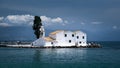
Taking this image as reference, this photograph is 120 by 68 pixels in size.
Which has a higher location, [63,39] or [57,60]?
[63,39]

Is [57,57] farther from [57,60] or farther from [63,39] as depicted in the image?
[63,39]

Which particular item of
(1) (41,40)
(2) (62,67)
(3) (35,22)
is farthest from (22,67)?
(3) (35,22)

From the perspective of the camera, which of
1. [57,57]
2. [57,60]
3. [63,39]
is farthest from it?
[63,39]

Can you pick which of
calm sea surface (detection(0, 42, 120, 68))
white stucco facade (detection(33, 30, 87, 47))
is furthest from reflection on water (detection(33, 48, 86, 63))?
white stucco facade (detection(33, 30, 87, 47))

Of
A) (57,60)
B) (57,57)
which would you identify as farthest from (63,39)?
(57,60)

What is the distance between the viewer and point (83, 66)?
37.6 m

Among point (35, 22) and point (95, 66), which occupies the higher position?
point (35, 22)

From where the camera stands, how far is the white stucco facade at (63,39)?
83.8 metres

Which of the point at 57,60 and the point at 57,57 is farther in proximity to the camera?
the point at 57,57

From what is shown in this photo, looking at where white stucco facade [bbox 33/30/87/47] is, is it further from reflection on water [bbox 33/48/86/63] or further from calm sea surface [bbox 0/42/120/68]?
calm sea surface [bbox 0/42/120/68]

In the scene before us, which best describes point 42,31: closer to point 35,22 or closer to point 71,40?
point 35,22

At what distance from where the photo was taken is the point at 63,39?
85.9m

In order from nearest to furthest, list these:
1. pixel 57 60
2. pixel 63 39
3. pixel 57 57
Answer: pixel 57 60, pixel 57 57, pixel 63 39

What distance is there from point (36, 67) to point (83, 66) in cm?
613
